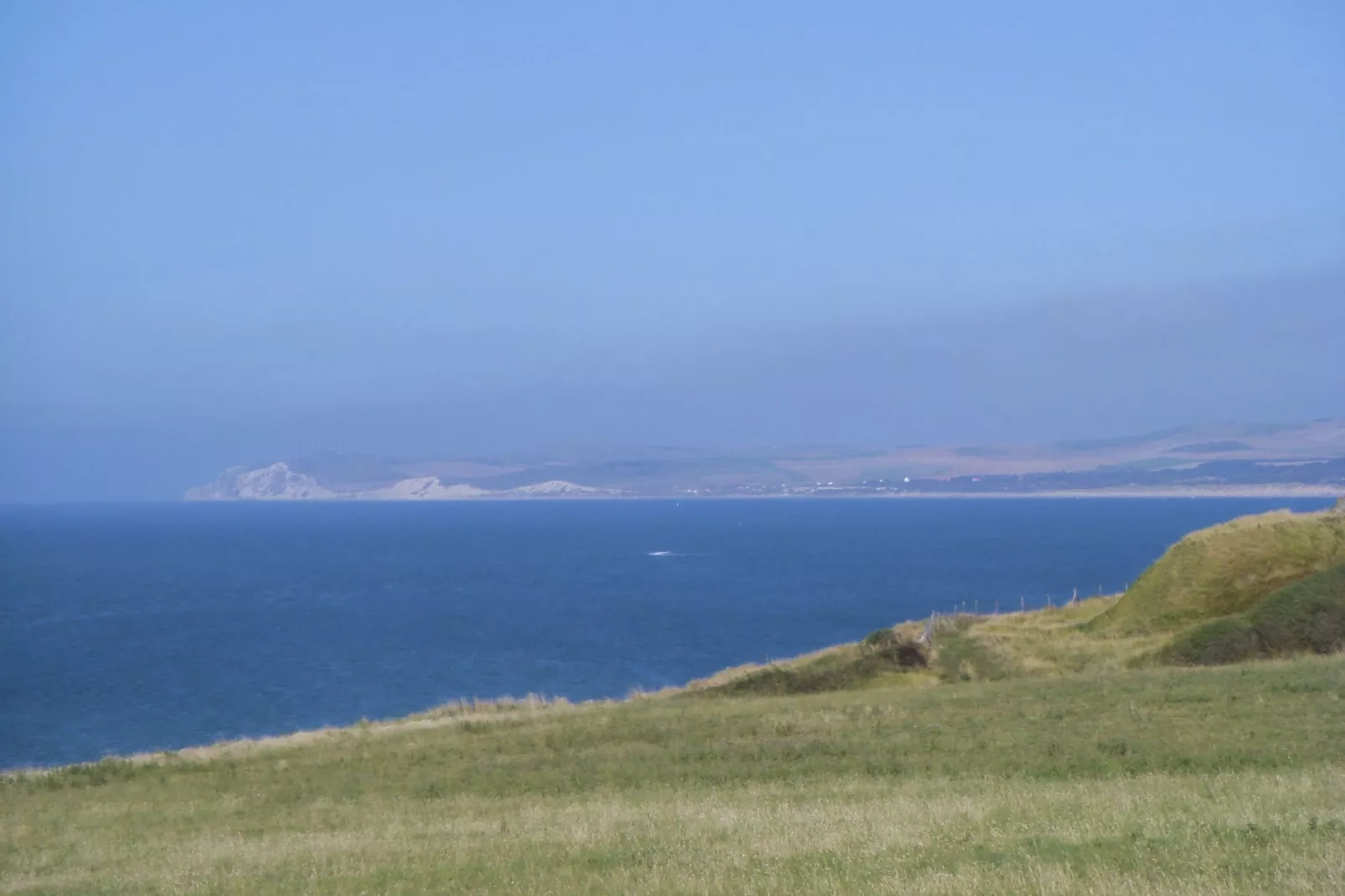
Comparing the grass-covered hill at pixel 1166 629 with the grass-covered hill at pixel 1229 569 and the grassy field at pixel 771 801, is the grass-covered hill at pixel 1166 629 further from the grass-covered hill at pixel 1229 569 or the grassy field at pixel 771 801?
the grassy field at pixel 771 801

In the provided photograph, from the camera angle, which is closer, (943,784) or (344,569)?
(943,784)

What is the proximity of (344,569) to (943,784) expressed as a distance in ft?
484

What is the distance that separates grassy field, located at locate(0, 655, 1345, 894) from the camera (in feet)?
36.1

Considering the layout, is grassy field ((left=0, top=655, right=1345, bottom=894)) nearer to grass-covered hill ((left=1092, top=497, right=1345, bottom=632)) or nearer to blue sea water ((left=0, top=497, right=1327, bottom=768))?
grass-covered hill ((left=1092, top=497, right=1345, bottom=632))

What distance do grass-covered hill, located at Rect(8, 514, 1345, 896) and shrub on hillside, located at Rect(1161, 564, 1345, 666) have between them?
85mm

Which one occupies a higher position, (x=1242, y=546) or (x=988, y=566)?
(x=1242, y=546)

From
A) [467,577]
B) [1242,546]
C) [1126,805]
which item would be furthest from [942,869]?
[467,577]

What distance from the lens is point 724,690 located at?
128ft

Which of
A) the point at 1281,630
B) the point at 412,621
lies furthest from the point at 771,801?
the point at 412,621

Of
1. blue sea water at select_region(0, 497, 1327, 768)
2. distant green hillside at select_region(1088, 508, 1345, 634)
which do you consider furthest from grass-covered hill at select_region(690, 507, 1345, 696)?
blue sea water at select_region(0, 497, 1327, 768)

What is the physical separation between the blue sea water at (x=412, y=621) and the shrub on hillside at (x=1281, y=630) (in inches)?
1494

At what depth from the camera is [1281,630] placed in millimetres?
34594

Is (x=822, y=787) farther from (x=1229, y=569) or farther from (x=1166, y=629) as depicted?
(x=1229, y=569)

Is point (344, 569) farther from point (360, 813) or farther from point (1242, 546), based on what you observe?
point (360, 813)
